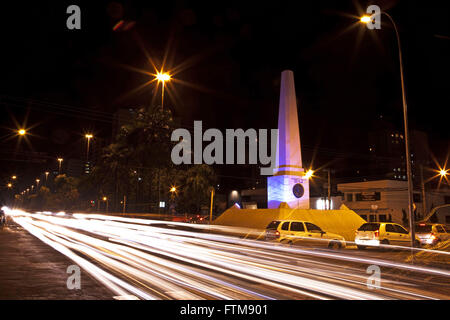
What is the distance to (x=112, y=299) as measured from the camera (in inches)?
288

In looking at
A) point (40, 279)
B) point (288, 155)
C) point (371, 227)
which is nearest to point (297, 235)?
point (371, 227)

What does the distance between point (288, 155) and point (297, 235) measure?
39.0ft

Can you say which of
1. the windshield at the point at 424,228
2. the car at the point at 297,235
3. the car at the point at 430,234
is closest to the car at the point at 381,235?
the car at the point at 430,234

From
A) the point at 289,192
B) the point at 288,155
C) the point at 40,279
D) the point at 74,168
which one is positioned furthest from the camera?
the point at 74,168

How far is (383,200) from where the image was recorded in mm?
58750

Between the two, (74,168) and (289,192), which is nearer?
(289,192)

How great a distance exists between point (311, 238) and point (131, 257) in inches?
351

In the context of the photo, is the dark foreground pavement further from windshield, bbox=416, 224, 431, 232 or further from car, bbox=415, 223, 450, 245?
windshield, bbox=416, 224, 431, 232

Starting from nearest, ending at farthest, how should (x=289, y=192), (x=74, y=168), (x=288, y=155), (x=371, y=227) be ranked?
(x=371, y=227) < (x=288, y=155) < (x=289, y=192) < (x=74, y=168)

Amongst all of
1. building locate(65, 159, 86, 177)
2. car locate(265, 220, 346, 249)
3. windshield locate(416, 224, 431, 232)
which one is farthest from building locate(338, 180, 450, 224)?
building locate(65, 159, 86, 177)

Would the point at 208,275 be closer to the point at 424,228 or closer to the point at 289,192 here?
the point at 424,228

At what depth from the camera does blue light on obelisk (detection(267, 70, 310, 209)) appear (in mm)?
29922
